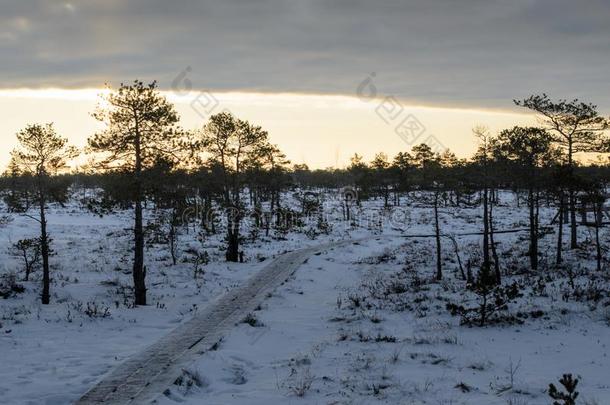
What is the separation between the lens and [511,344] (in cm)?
1222

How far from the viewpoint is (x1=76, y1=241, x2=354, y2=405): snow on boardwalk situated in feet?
29.7

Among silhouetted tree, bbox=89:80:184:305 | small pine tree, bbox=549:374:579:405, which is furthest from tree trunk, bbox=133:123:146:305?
small pine tree, bbox=549:374:579:405

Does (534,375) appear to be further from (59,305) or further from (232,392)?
(59,305)

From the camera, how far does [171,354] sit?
463 inches

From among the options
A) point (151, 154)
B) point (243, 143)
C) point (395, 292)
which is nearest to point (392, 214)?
point (243, 143)

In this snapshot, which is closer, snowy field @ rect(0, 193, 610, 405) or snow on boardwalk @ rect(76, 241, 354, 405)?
snow on boardwalk @ rect(76, 241, 354, 405)

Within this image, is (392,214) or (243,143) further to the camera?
(392,214)

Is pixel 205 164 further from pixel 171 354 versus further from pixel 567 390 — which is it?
pixel 567 390

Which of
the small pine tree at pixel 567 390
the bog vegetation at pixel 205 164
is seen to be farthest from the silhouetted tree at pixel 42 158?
the small pine tree at pixel 567 390

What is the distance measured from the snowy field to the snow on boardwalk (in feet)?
1.15

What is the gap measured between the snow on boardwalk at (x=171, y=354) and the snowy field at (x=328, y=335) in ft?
1.15

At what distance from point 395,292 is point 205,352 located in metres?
11.0

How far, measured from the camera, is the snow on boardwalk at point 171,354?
9.05 meters

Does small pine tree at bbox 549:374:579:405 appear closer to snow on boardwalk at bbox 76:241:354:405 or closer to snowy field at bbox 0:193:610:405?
snowy field at bbox 0:193:610:405
